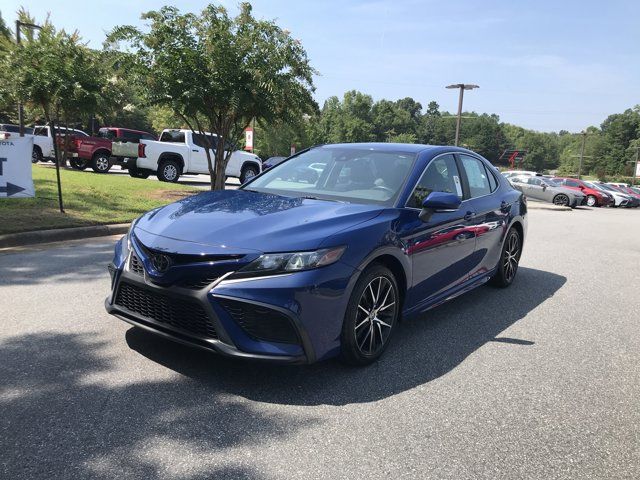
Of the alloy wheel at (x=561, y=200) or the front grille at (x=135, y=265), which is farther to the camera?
the alloy wheel at (x=561, y=200)

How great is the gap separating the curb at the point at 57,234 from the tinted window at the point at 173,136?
36.5 feet

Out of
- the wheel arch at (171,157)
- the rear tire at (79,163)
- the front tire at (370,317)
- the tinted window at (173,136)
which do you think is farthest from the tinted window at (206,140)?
the front tire at (370,317)

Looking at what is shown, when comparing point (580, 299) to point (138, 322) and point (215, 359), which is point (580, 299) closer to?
point (215, 359)

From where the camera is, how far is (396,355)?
398 cm

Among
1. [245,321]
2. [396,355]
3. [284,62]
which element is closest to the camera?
[245,321]

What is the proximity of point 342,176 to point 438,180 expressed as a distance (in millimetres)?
856

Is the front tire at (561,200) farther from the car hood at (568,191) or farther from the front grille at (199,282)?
the front grille at (199,282)

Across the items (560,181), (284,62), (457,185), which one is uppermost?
(284,62)

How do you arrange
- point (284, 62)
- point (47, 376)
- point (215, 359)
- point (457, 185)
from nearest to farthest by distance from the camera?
1. point (47, 376)
2. point (215, 359)
3. point (457, 185)
4. point (284, 62)

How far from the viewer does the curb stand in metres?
7.28

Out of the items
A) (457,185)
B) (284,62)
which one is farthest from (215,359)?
(284,62)

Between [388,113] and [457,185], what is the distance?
122237mm

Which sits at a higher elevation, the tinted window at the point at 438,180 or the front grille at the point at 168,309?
the tinted window at the point at 438,180

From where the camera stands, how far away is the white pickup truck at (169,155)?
60.4 ft
